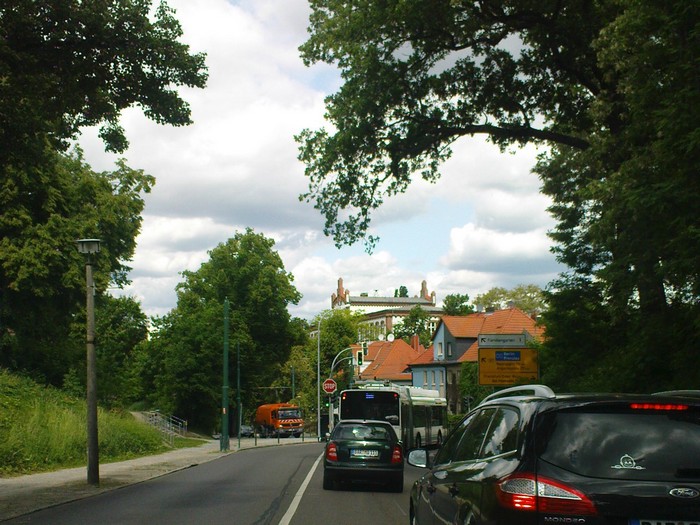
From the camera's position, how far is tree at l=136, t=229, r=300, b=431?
56.6 meters

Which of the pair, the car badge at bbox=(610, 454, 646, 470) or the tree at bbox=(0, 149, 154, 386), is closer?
the car badge at bbox=(610, 454, 646, 470)

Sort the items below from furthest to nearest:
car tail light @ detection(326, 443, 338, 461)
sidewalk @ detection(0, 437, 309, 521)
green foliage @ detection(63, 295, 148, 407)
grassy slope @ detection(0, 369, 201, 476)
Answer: green foliage @ detection(63, 295, 148, 407)
grassy slope @ detection(0, 369, 201, 476)
car tail light @ detection(326, 443, 338, 461)
sidewalk @ detection(0, 437, 309, 521)

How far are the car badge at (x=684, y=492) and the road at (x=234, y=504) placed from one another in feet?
26.4

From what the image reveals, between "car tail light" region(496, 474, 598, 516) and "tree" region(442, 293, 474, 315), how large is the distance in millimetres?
125958

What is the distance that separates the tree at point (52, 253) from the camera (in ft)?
111

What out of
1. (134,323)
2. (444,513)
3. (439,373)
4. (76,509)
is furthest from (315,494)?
(439,373)

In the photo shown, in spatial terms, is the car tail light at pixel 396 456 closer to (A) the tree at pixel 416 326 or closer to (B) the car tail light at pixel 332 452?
(B) the car tail light at pixel 332 452

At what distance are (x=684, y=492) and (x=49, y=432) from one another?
25.0 metres

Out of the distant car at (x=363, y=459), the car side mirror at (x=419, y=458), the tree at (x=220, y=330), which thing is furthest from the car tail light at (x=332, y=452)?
the tree at (x=220, y=330)

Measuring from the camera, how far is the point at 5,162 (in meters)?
14.5

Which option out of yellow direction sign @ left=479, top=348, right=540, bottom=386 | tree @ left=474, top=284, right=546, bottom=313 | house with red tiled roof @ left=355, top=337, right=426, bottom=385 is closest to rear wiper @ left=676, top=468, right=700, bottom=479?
yellow direction sign @ left=479, top=348, right=540, bottom=386

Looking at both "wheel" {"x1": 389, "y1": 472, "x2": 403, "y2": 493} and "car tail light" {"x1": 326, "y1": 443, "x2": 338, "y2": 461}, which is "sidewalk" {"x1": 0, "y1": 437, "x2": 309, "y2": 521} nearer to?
"car tail light" {"x1": 326, "y1": 443, "x2": 338, "y2": 461}

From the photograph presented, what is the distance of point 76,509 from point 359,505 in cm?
465

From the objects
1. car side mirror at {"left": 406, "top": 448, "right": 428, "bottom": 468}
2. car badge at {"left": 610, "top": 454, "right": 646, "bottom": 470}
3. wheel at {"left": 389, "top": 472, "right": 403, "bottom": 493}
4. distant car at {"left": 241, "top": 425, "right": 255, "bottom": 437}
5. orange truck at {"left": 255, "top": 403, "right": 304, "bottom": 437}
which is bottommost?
distant car at {"left": 241, "top": 425, "right": 255, "bottom": 437}
